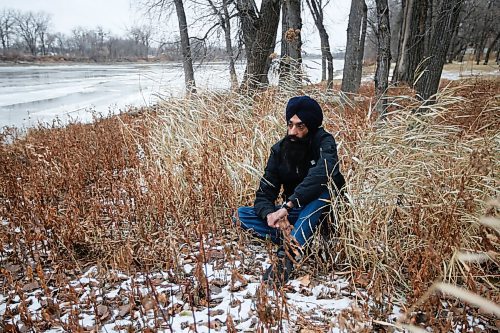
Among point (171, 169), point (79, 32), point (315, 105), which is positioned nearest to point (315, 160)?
point (315, 105)

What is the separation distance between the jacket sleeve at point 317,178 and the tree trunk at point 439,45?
3349mm

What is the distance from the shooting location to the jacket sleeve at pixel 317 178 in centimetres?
262

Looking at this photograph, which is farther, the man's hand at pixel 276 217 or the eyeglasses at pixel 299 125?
the eyeglasses at pixel 299 125

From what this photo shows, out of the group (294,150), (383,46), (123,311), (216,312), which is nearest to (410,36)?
(383,46)

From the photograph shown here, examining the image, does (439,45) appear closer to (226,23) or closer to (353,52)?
(353,52)

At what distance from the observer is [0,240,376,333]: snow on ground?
202cm

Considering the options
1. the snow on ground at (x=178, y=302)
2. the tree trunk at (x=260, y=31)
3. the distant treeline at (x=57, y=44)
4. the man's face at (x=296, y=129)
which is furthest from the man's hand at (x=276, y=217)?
the distant treeline at (x=57, y=44)

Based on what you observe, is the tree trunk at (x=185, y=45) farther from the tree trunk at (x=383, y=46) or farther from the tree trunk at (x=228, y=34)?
the tree trunk at (x=383, y=46)

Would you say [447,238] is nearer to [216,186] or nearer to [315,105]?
[315,105]

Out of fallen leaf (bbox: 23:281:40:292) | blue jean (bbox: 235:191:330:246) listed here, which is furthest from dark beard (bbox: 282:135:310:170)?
fallen leaf (bbox: 23:281:40:292)

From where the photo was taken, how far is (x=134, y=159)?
4180 millimetres

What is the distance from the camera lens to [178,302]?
2.33 m

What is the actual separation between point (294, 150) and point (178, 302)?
4.72 ft

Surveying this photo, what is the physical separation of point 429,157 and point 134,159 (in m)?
3.17
